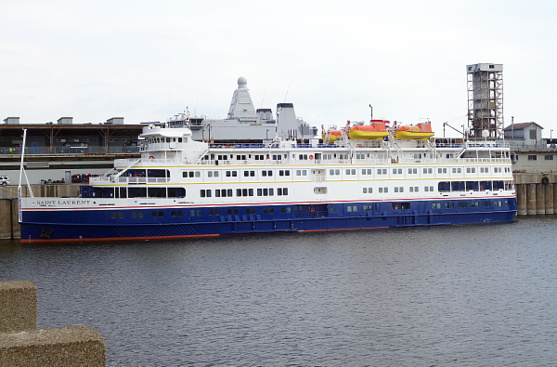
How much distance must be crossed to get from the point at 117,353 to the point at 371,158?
119 feet

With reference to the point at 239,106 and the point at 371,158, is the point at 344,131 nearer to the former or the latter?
the point at 371,158

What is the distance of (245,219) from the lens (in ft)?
168

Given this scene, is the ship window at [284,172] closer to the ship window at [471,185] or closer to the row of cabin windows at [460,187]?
the row of cabin windows at [460,187]

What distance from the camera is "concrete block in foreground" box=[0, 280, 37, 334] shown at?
12.4m

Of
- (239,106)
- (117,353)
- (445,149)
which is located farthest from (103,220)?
(239,106)

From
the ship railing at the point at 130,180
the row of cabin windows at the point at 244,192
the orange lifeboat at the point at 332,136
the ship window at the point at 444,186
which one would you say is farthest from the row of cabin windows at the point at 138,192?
the ship window at the point at 444,186

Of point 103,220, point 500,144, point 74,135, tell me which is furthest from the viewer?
point 74,135

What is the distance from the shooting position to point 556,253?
42531 mm

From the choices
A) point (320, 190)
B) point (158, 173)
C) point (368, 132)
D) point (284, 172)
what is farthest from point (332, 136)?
point (158, 173)

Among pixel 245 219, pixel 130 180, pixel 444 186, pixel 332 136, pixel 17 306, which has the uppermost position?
pixel 332 136

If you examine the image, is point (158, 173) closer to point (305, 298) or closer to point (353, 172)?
point (353, 172)

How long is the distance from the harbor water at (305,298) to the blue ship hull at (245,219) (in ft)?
5.32

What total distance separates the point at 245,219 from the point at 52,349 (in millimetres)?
40630

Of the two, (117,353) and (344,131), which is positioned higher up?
(344,131)
